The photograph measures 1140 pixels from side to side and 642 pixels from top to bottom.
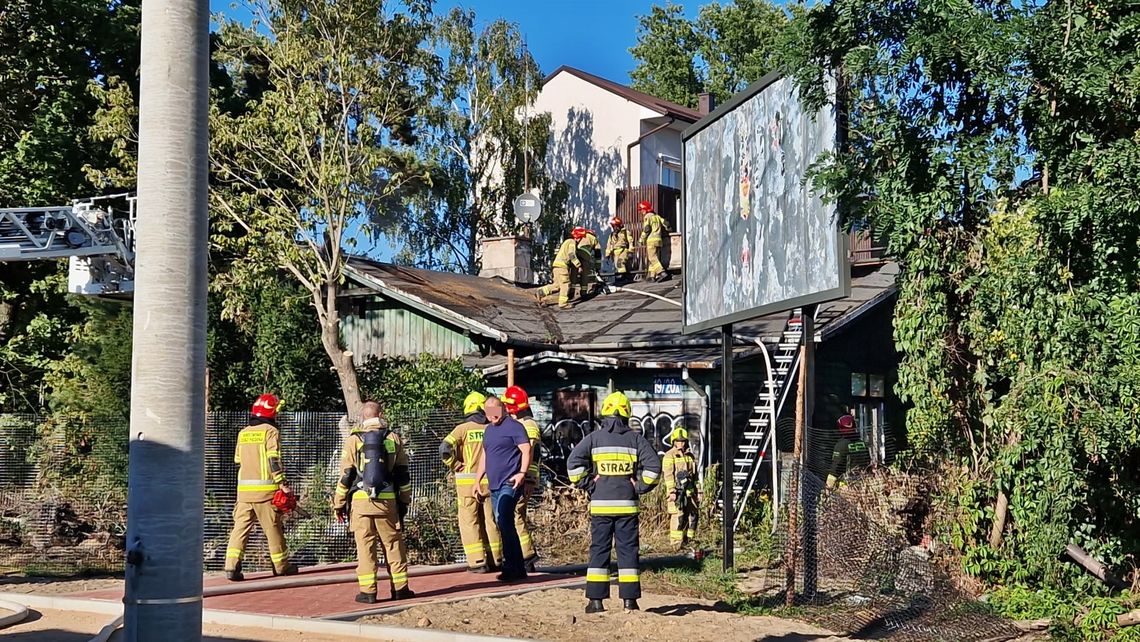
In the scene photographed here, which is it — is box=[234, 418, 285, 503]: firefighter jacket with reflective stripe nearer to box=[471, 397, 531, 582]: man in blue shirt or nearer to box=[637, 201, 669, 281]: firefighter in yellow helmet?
box=[471, 397, 531, 582]: man in blue shirt

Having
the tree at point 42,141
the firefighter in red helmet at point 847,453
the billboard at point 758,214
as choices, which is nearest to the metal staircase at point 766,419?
the firefighter in red helmet at point 847,453

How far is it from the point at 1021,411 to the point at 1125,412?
0.97m

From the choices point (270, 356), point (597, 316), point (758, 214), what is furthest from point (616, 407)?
point (597, 316)

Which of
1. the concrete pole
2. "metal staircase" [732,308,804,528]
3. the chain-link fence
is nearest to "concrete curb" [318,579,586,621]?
the chain-link fence

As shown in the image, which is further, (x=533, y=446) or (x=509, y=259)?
(x=509, y=259)

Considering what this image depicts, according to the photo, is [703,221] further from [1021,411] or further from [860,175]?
[1021,411]

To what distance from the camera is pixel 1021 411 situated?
10820 millimetres

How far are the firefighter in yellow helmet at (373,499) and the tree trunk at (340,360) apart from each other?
20.5 feet

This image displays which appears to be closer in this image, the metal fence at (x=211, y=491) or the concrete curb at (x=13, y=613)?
the concrete curb at (x=13, y=613)

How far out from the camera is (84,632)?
1013cm

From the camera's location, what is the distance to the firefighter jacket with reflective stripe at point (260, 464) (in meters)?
12.9

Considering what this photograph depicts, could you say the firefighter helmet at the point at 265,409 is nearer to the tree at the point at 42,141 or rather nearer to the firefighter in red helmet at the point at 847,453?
the firefighter in red helmet at the point at 847,453

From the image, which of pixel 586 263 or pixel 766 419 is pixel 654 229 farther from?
pixel 766 419

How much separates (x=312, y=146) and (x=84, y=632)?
37.7ft
